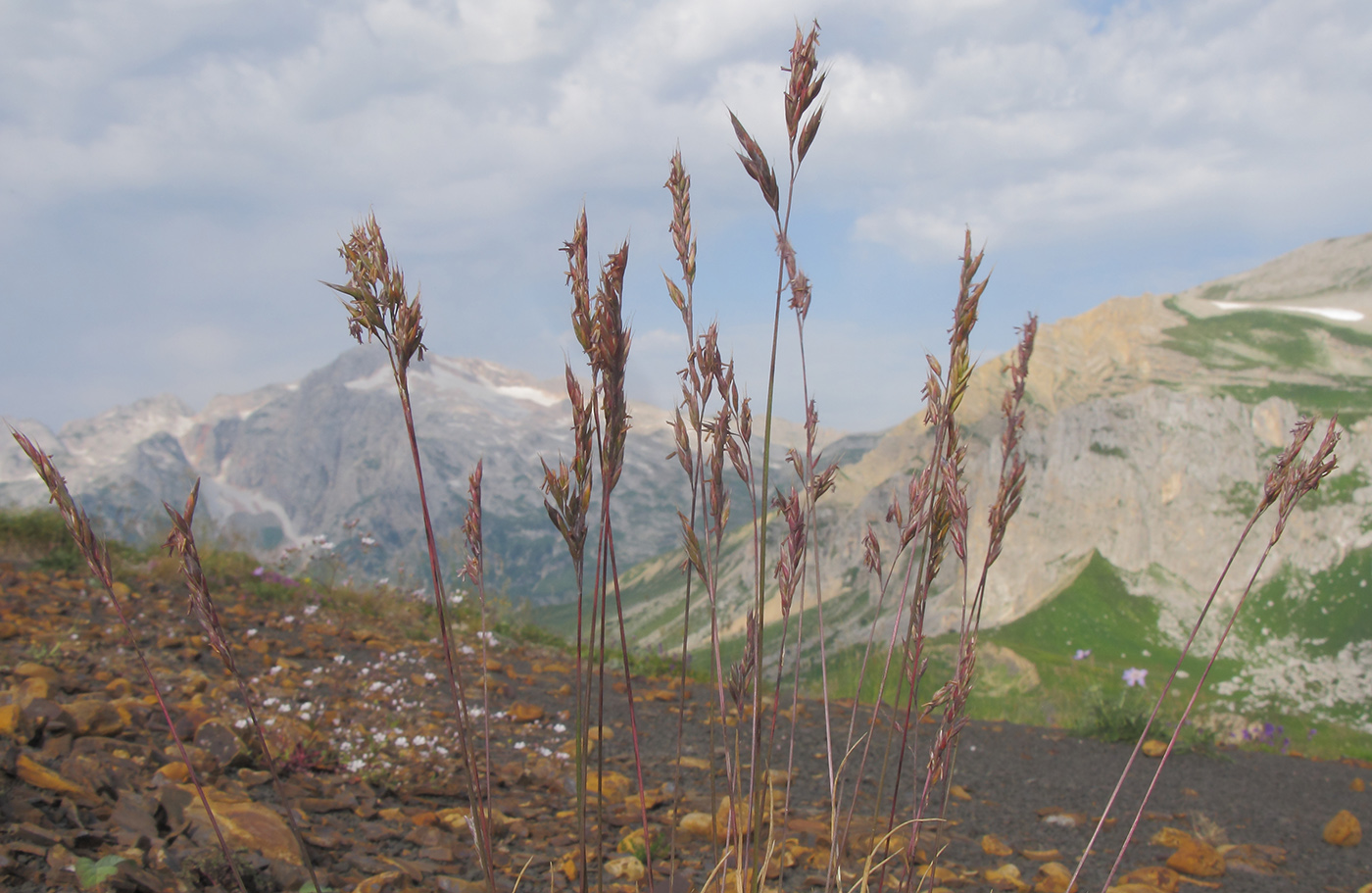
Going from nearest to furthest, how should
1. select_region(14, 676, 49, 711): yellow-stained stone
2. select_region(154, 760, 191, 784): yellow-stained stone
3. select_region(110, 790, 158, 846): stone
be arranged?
select_region(110, 790, 158, 846): stone → select_region(154, 760, 191, 784): yellow-stained stone → select_region(14, 676, 49, 711): yellow-stained stone

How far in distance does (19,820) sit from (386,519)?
157m

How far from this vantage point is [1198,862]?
3.50 metres

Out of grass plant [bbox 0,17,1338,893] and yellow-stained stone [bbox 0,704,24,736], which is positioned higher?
grass plant [bbox 0,17,1338,893]

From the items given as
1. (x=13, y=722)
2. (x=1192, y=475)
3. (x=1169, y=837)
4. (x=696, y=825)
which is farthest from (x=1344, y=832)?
(x=1192, y=475)

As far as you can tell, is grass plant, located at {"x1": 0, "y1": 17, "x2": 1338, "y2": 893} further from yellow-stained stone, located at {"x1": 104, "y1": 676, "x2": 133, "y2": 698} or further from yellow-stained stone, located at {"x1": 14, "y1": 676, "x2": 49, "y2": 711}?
yellow-stained stone, located at {"x1": 104, "y1": 676, "x2": 133, "y2": 698}

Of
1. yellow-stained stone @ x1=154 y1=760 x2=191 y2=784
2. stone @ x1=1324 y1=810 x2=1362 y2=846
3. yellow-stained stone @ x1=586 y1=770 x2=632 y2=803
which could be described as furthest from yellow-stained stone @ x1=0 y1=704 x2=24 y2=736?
stone @ x1=1324 y1=810 x2=1362 y2=846

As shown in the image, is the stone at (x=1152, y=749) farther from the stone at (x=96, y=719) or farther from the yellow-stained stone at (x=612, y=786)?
the stone at (x=96, y=719)

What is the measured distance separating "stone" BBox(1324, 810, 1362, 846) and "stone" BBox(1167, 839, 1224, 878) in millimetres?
1529

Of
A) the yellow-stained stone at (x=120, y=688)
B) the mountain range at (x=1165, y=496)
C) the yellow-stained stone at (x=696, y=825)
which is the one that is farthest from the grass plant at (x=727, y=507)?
the mountain range at (x=1165, y=496)

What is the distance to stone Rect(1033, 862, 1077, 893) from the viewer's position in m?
2.99

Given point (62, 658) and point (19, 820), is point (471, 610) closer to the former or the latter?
point (62, 658)

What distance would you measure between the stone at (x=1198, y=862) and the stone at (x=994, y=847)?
2.35ft

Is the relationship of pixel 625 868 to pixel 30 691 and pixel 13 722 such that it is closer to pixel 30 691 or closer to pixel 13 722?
pixel 13 722

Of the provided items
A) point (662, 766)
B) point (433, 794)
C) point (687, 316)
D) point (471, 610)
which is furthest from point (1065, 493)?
point (687, 316)
